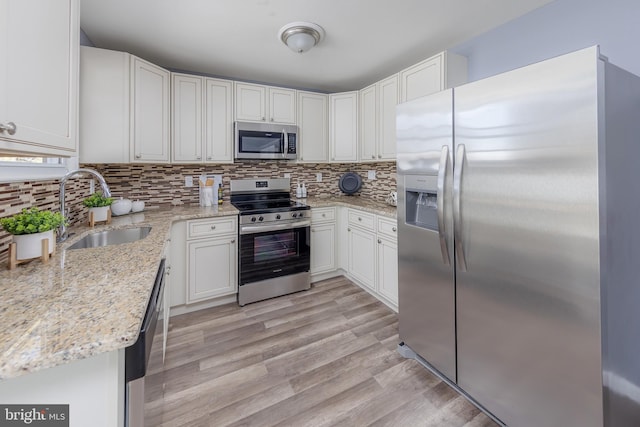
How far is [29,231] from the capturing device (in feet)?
3.97

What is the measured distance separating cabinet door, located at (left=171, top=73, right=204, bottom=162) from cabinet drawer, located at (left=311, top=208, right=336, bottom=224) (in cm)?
129

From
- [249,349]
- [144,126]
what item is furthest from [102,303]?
[144,126]

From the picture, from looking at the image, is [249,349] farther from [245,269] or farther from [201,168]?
[201,168]

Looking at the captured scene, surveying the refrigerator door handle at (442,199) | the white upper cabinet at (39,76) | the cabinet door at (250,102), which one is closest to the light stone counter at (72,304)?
the white upper cabinet at (39,76)

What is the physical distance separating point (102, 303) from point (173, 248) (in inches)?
66.6

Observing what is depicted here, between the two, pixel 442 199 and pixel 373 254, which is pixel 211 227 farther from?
pixel 442 199

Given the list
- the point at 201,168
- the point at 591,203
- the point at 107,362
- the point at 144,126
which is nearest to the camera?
the point at 107,362

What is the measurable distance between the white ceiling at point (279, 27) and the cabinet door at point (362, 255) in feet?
5.57

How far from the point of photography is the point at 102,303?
2.83ft

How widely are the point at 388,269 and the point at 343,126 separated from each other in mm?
1797

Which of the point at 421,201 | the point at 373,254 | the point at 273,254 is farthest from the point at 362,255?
the point at 421,201

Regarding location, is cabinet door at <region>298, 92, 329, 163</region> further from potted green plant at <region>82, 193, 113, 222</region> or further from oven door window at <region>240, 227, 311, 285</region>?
potted green plant at <region>82, 193, 113, 222</region>

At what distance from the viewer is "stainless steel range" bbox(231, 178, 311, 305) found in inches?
106

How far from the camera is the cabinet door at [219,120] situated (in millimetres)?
2852
